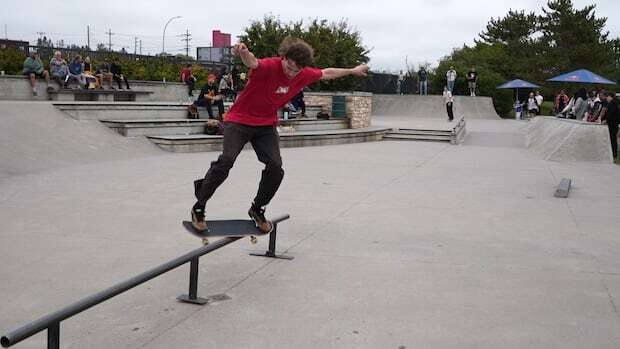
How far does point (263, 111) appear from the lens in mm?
5188

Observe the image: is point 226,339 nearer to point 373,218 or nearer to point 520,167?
point 373,218

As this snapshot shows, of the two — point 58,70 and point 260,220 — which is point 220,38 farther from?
point 260,220

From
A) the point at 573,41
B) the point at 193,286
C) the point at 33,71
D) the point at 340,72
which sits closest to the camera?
the point at 193,286

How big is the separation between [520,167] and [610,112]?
19.5 ft

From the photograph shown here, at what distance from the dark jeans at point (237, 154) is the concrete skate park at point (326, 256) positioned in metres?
0.74

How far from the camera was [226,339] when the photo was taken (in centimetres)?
396

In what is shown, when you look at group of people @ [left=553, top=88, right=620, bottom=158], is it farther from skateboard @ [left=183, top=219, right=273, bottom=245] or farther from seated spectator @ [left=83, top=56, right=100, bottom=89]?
seated spectator @ [left=83, top=56, right=100, bottom=89]

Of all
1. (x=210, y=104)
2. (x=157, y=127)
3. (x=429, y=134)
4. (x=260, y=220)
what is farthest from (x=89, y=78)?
(x=260, y=220)

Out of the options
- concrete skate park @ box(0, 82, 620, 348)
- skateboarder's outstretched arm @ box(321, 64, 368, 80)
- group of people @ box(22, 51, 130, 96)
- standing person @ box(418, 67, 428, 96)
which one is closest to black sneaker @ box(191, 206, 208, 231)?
concrete skate park @ box(0, 82, 620, 348)

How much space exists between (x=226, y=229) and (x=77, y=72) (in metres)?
17.3

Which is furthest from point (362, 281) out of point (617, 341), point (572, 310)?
point (617, 341)

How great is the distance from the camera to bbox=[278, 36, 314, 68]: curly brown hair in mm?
4941

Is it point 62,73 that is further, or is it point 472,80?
point 472,80

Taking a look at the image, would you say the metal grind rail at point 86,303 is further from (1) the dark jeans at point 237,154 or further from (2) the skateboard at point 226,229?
(1) the dark jeans at point 237,154
